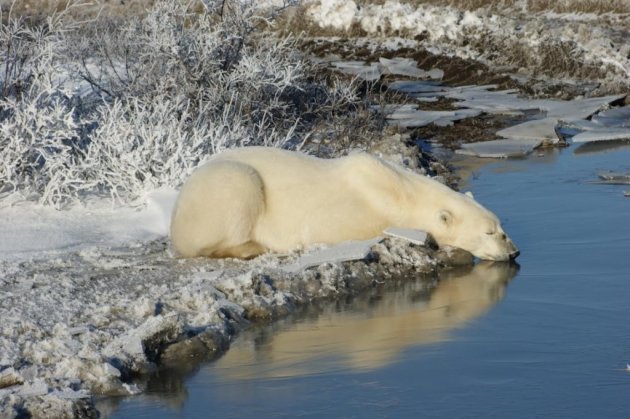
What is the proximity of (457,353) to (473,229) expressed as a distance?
2242 mm

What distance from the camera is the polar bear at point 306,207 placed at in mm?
8156

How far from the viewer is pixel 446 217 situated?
844 centimetres

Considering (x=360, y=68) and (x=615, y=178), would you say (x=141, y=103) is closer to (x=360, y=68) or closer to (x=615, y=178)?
(x=615, y=178)

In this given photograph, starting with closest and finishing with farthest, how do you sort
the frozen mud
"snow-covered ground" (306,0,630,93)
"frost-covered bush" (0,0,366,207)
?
1. the frozen mud
2. "frost-covered bush" (0,0,366,207)
3. "snow-covered ground" (306,0,630,93)

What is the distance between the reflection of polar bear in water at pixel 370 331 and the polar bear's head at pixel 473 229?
0.19 meters

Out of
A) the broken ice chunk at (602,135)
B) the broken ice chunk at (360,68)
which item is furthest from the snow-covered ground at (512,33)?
the broken ice chunk at (602,135)

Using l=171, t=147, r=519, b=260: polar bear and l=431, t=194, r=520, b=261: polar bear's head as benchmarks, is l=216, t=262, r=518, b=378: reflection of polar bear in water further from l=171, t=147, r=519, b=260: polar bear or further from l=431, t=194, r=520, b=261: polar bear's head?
l=171, t=147, r=519, b=260: polar bear

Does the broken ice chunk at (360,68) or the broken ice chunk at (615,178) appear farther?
the broken ice chunk at (360,68)

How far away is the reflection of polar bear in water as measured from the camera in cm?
623

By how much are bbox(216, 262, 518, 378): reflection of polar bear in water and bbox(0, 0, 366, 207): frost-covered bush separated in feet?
11.4

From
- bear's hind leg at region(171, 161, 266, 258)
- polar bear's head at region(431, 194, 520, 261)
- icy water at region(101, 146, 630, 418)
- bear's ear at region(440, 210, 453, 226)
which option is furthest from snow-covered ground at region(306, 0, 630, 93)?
bear's hind leg at region(171, 161, 266, 258)

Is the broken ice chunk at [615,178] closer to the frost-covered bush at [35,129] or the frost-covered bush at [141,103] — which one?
the frost-covered bush at [141,103]

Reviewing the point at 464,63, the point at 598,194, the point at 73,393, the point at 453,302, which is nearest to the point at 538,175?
the point at 598,194

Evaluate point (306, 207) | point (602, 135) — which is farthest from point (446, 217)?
point (602, 135)
